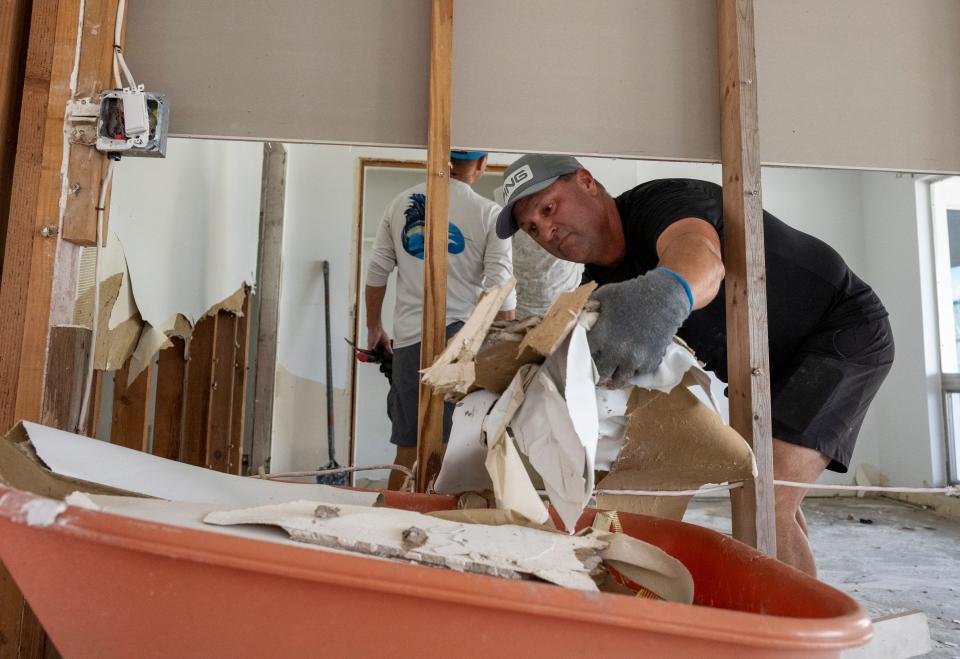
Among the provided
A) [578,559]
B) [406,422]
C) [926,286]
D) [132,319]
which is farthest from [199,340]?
[926,286]

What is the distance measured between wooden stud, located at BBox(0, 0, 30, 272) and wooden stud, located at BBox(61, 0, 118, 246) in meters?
0.12

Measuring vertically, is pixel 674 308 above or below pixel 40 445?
above

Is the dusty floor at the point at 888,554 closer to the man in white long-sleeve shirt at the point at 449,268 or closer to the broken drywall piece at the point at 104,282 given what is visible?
the man in white long-sleeve shirt at the point at 449,268

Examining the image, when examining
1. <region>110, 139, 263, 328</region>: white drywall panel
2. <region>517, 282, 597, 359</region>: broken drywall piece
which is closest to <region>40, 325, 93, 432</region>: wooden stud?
<region>110, 139, 263, 328</region>: white drywall panel

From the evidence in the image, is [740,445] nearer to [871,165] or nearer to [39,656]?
[871,165]

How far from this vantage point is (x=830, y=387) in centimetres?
132

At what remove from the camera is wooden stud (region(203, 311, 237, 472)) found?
8.80ft

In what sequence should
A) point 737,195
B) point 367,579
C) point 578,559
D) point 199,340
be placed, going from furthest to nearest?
point 199,340 → point 737,195 → point 578,559 → point 367,579

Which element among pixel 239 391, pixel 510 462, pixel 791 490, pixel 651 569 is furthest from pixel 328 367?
pixel 651 569

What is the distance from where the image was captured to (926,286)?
395 cm

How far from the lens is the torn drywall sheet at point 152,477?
2.53ft

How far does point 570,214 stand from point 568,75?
295 mm

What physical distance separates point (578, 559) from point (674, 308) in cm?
36

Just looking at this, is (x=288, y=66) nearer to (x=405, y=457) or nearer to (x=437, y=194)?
(x=437, y=194)
